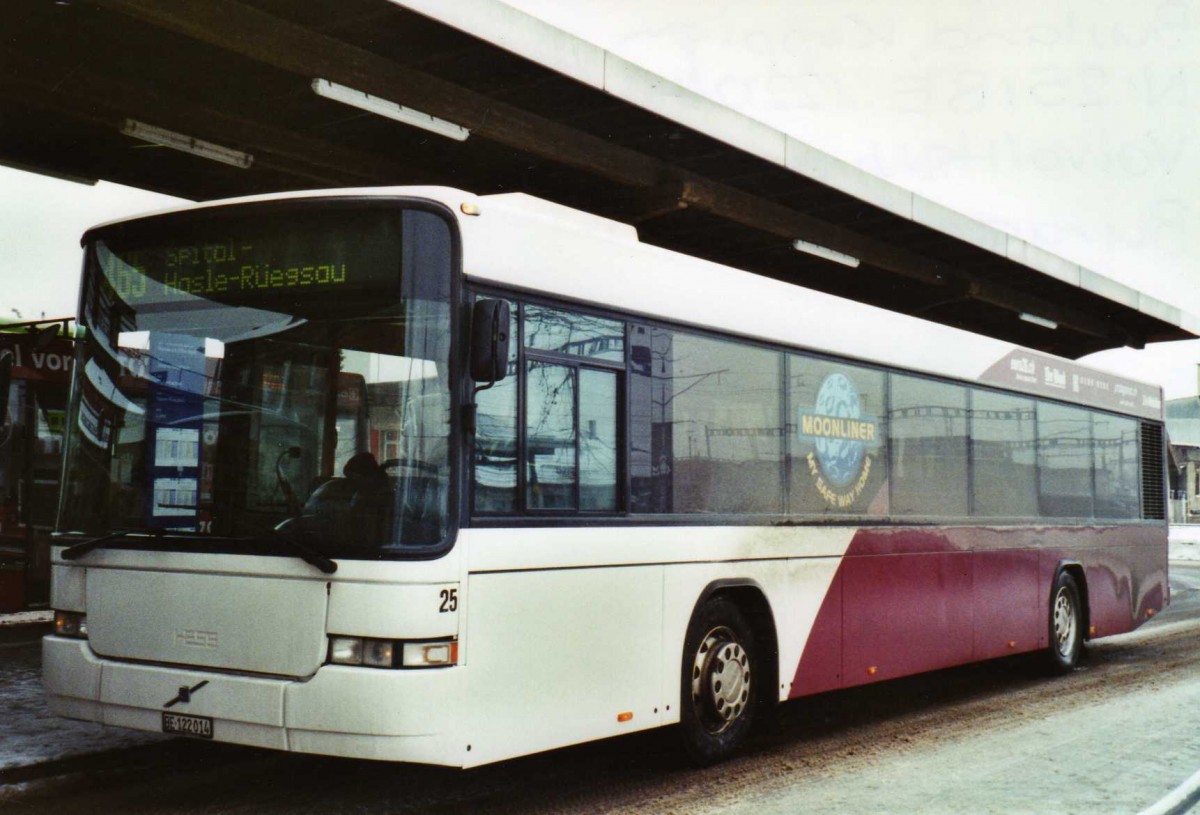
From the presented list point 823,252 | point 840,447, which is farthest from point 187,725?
point 823,252

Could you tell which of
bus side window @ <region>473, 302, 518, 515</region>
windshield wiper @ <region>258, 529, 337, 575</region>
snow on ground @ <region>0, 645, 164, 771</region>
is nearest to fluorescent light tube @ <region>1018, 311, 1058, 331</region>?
bus side window @ <region>473, 302, 518, 515</region>

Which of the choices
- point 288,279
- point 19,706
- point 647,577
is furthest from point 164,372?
point 19,706

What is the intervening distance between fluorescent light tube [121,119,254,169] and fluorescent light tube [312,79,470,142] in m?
1.88

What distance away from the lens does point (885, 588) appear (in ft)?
29.7

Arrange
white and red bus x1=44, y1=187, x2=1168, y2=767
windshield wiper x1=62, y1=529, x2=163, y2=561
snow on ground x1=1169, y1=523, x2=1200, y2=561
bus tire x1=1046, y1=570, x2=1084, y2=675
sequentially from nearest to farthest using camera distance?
white and red bus x1=44, y1=187, x2=1168, y2=767
windshield wiper x1=62, y1=529, x2=163, y2=561
bus tire x1=1046, y1=570, x2=1084, y2=675
snow on ground x1=1169, y1=523, x2=1200, y2=561

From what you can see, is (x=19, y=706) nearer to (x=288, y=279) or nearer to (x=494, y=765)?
(x=494, y=765)

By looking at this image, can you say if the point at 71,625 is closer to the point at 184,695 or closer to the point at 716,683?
the point at 184,695

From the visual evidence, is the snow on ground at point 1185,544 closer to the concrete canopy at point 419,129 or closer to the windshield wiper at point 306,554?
the concrete canopy at point 419,129

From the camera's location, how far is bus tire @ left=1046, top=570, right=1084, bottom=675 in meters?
11.8

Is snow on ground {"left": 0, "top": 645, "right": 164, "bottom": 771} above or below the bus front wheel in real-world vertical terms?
below

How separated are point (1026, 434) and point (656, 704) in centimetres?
606

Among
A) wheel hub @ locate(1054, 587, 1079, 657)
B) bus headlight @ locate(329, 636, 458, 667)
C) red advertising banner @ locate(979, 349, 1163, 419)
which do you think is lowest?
wheel hub @ locate(1054, 587, 1079, 657)

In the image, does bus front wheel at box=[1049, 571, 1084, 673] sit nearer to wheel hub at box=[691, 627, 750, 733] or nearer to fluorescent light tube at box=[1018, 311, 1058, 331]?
wheel hub at box=[691, 627, 750, 733]

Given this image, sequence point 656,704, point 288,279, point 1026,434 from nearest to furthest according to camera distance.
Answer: point 288,279 < point 656,704 < point 1026,434
